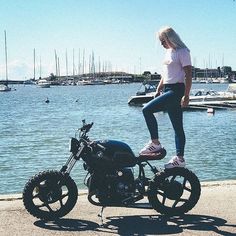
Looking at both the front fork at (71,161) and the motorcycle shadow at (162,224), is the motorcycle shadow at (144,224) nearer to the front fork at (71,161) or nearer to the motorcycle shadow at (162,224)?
the motorcycle shadow at (162,224)

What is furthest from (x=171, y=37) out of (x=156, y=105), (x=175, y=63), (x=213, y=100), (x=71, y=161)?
(x=213, y=100)

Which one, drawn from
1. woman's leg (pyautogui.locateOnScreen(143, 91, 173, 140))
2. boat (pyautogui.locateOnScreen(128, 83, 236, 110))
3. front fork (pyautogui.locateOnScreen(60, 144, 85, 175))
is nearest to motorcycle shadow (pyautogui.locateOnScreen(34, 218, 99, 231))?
front fork (pyautogui.locateOnScreen(60, 144, 85, 175))

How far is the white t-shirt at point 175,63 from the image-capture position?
20.8 feet

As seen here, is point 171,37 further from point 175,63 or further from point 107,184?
point 107,184

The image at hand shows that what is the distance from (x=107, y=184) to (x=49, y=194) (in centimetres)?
64

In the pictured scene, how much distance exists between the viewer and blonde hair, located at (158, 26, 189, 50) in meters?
6.34

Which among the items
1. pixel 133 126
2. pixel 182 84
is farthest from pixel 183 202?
pixel 133 126

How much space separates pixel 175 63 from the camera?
6.41m

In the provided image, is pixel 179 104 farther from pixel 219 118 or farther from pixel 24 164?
pixel 219 118

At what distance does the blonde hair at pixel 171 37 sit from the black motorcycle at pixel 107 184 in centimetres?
125

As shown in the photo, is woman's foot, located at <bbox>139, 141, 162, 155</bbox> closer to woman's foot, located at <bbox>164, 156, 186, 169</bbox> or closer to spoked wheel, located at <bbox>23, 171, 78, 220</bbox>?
woman's foot, located at <bbox>164, 156, 186, 169</bbox>

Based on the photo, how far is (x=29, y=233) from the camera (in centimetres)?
560

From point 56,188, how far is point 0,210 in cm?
78

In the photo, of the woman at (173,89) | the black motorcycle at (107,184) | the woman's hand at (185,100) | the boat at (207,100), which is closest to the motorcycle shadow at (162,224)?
the black motorcycle at (107,184)
